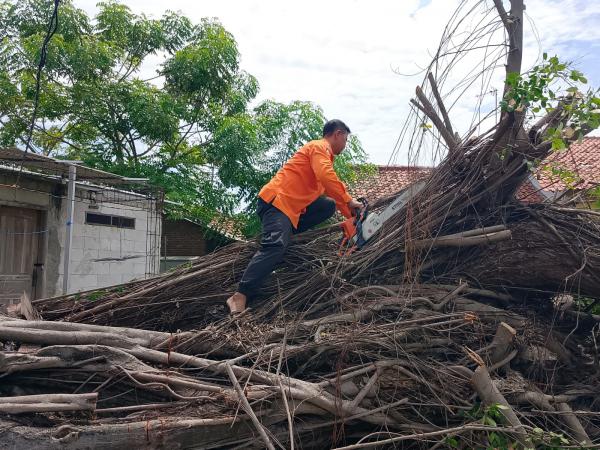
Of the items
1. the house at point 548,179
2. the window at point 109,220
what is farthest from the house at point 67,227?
the house at point 548,179

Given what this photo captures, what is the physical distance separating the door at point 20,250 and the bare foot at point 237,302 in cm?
Answer: 603

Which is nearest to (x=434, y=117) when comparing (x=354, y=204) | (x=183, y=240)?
(x=354, y=204)

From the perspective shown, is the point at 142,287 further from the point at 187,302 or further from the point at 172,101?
the point at 172,101

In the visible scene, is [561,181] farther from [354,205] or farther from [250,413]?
[250,413]

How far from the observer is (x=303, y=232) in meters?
4.52

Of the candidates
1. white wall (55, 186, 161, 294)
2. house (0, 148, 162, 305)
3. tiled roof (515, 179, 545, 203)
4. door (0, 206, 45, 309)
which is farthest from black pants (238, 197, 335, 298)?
white wall (55, 186, 161, 294)

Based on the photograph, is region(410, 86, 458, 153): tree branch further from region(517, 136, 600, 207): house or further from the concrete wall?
the concrete wall

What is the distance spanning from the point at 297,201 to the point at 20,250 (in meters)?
6.48

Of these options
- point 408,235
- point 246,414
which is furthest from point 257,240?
point 246,414

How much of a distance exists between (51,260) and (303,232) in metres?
6.45

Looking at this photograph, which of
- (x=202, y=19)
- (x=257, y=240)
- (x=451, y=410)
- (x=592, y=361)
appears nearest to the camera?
(x=451, y=410)

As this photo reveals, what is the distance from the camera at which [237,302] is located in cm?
385

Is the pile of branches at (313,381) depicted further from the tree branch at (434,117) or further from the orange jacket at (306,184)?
the tree branch at (434,117)

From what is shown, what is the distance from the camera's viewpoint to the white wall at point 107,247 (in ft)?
32.8
